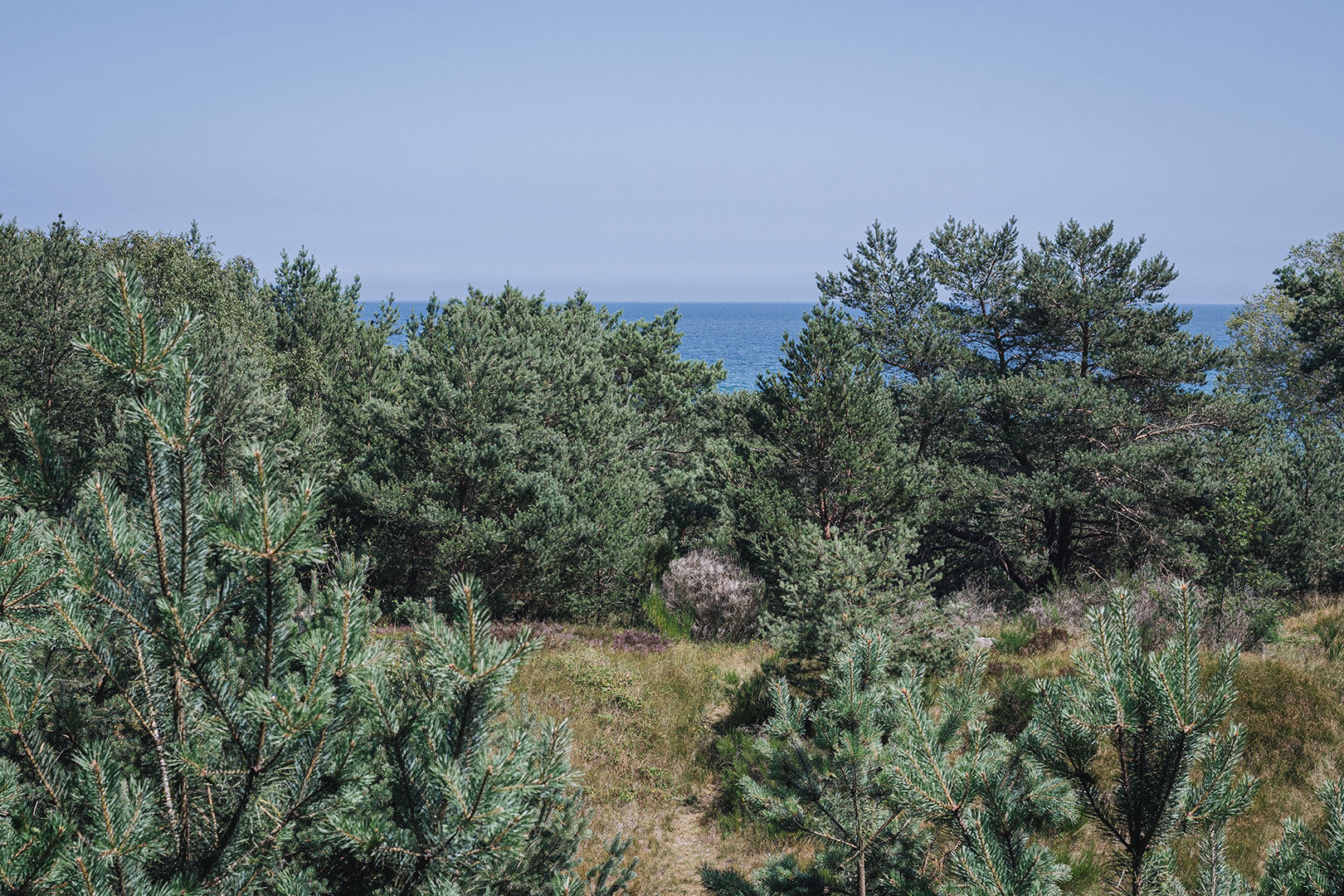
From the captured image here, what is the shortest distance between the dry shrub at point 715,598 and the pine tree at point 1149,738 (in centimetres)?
1114

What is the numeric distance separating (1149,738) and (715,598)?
1169 centimetres

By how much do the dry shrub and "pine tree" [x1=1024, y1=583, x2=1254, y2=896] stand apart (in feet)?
36.5

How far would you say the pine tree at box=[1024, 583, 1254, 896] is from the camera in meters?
2.12

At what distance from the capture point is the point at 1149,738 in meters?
2.25

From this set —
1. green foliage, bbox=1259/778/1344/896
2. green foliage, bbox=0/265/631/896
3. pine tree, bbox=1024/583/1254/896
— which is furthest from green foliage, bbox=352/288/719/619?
green foliage, bbox=1259/778/1344/896

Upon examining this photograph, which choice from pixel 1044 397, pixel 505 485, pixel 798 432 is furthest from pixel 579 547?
pixel 1044 397

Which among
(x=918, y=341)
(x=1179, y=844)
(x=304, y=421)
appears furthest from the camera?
(x=918, y=341)

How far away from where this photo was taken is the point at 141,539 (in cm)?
194

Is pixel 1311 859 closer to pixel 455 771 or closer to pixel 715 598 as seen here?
pixel 455 771

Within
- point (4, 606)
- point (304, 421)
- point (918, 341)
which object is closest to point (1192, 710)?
point (4, 606)

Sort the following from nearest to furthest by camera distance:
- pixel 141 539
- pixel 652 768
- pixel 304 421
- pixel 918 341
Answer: pixel 141 539
pixel 652 768
pixel 304 421
pixel 918 341

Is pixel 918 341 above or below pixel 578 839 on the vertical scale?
above

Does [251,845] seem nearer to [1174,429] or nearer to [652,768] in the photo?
[652,768]

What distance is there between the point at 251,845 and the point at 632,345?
21329 mm
